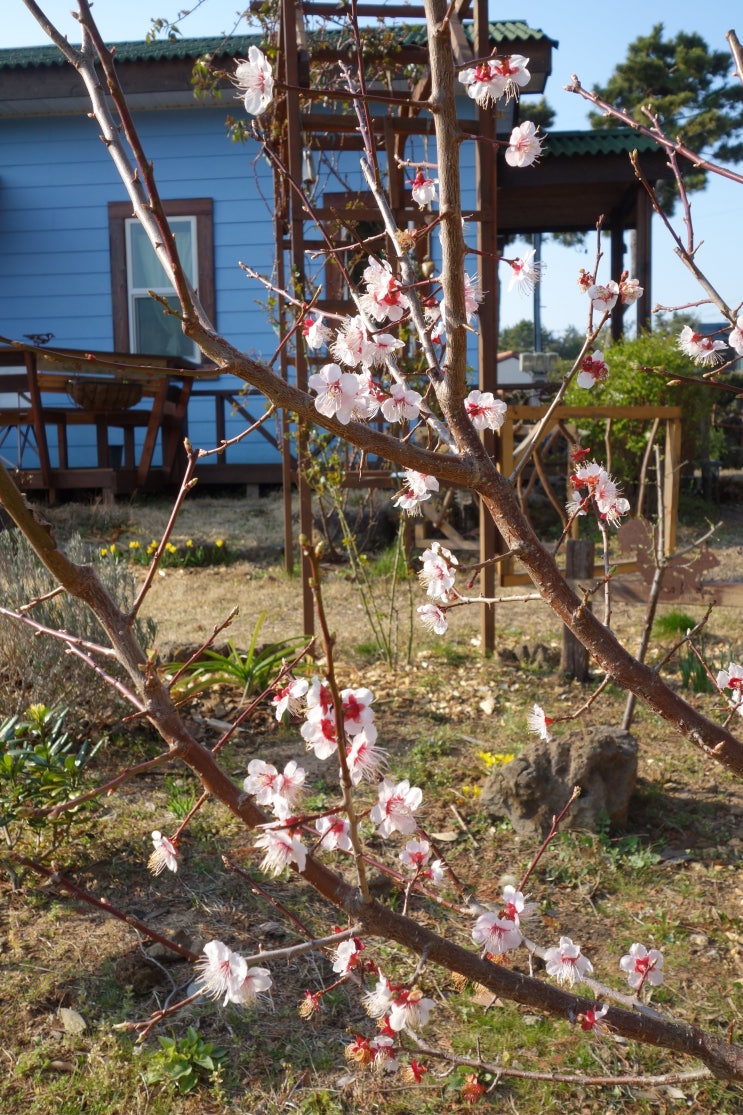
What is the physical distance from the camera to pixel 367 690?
116cm

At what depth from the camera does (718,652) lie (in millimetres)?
4598

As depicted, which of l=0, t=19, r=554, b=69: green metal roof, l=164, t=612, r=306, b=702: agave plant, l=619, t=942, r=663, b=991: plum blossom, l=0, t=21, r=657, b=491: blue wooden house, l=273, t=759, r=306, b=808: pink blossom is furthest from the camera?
l=0, t=21, r=657, b=491: blue wooden house

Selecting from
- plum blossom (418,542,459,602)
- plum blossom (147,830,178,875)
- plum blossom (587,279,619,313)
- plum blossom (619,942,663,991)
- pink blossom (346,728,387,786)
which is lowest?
plum blossom (619,942,663,991)

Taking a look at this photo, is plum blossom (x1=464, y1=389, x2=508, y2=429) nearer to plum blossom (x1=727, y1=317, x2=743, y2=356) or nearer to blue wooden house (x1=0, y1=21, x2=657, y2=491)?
plum blossom (x1=727, y1=317, x2=743, y2=356)

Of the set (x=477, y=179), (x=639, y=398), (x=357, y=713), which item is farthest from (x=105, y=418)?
(x=357, y=713)

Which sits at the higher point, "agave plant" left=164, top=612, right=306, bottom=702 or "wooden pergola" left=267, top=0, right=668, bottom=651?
"wooden pergola" left=267, top=0, right=668, bottom=651

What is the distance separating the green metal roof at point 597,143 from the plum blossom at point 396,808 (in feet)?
29.3

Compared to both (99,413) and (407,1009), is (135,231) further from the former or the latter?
(407,1009)

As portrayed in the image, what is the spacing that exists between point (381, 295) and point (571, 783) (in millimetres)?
1787

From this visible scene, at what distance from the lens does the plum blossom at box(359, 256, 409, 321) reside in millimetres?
1675

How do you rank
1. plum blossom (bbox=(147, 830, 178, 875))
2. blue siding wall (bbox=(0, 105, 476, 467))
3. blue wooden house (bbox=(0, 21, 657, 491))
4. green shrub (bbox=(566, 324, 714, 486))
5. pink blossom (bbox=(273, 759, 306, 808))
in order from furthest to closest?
blue siding wall (bbox=(0, 105, 476, 467)) → blue wooden house (bbox=(0, 21, 657, 491)) → green shrub (bbox=(566, 324, 714, 486)) → plum blossom (bbox=(147, 830, 178, 875)) → pink blossom (bbox=(273, 759, 306, 808))

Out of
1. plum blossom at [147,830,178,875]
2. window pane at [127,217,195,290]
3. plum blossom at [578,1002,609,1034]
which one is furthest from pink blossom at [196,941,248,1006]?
window pane at [127,217,195,290]

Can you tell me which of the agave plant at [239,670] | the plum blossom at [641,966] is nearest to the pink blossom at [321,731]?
the plum blossom at [641,966]

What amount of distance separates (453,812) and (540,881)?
0.44m
